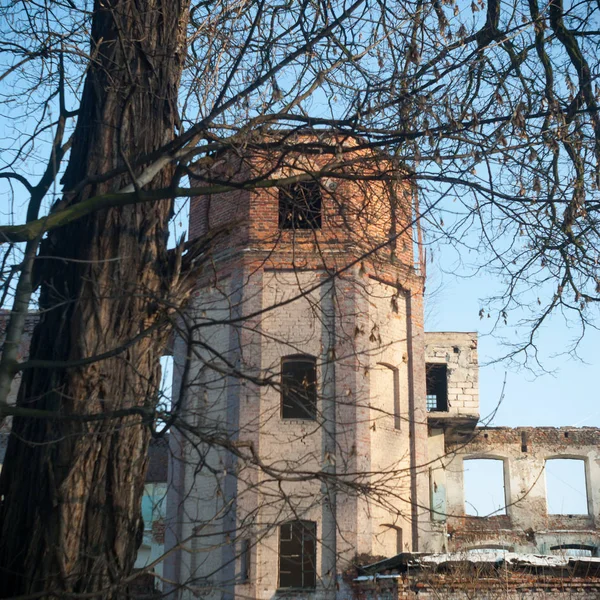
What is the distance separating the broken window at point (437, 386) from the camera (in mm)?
28812

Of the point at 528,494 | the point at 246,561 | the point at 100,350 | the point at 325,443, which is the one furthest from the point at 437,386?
the point at 100,350

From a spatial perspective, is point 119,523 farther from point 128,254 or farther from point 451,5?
point 451,5

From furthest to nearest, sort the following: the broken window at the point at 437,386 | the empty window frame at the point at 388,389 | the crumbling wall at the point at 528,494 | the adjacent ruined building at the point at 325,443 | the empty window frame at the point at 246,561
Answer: the broken window at the point at 437,386 < the crumbling wall at the point at 528,494 < the empty window frame at the point at 388,389 < the adjacent ruined building at the point at 325,443 < the empty window frame at the point at 246,561

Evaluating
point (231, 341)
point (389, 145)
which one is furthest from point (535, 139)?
point (231, 341)

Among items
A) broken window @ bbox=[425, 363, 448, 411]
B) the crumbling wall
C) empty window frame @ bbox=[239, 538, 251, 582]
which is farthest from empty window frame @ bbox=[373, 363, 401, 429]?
broken window @ bbox=[425, 363, 448, 411]

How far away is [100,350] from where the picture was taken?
221 inches

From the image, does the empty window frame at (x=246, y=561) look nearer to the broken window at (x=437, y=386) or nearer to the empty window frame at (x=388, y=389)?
the empty window frame at (x=388, y=389)

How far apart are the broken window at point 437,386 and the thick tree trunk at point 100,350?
23352mm

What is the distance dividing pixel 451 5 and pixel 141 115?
2.89 meters

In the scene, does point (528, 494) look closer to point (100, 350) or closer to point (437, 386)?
point (437, 386)

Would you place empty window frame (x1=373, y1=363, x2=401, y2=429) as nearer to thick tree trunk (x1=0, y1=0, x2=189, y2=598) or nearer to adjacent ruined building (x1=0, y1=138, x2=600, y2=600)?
adjacent ruined building (x1=0, y1=138, x2=600, y2=600)

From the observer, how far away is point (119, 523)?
5.38m

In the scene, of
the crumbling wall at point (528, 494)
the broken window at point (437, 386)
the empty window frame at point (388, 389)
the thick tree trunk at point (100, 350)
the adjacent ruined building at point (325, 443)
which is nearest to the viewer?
the thick tree trunk at point (100, 350)

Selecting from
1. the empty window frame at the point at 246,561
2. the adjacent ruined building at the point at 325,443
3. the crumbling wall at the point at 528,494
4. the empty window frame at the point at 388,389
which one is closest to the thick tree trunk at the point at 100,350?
the empty window frame at the point at 246,561
